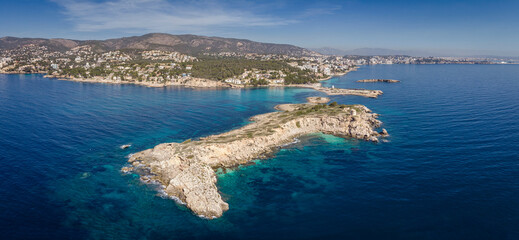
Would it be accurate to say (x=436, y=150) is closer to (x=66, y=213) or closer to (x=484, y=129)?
(x=484, y=129)

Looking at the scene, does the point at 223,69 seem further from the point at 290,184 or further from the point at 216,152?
the point at 290,184

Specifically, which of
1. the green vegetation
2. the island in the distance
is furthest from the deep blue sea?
the green vegetation

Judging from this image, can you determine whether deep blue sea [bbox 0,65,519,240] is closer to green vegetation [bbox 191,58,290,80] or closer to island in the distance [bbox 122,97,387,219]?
island in the distance [bbox 122,97,387,219]

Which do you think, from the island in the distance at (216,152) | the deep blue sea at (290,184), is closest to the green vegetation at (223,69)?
the island in the distance at (216,152)

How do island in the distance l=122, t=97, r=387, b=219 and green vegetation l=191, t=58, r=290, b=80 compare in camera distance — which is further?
green vegetation l=191, t=58, r=290, b=80

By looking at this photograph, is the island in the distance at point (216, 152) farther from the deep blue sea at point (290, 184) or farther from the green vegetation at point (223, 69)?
the green vegetation at point (223, 69)

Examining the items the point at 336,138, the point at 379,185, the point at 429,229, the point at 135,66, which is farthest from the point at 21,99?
the point at 429,229

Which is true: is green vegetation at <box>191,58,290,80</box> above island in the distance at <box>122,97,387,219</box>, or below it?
above
